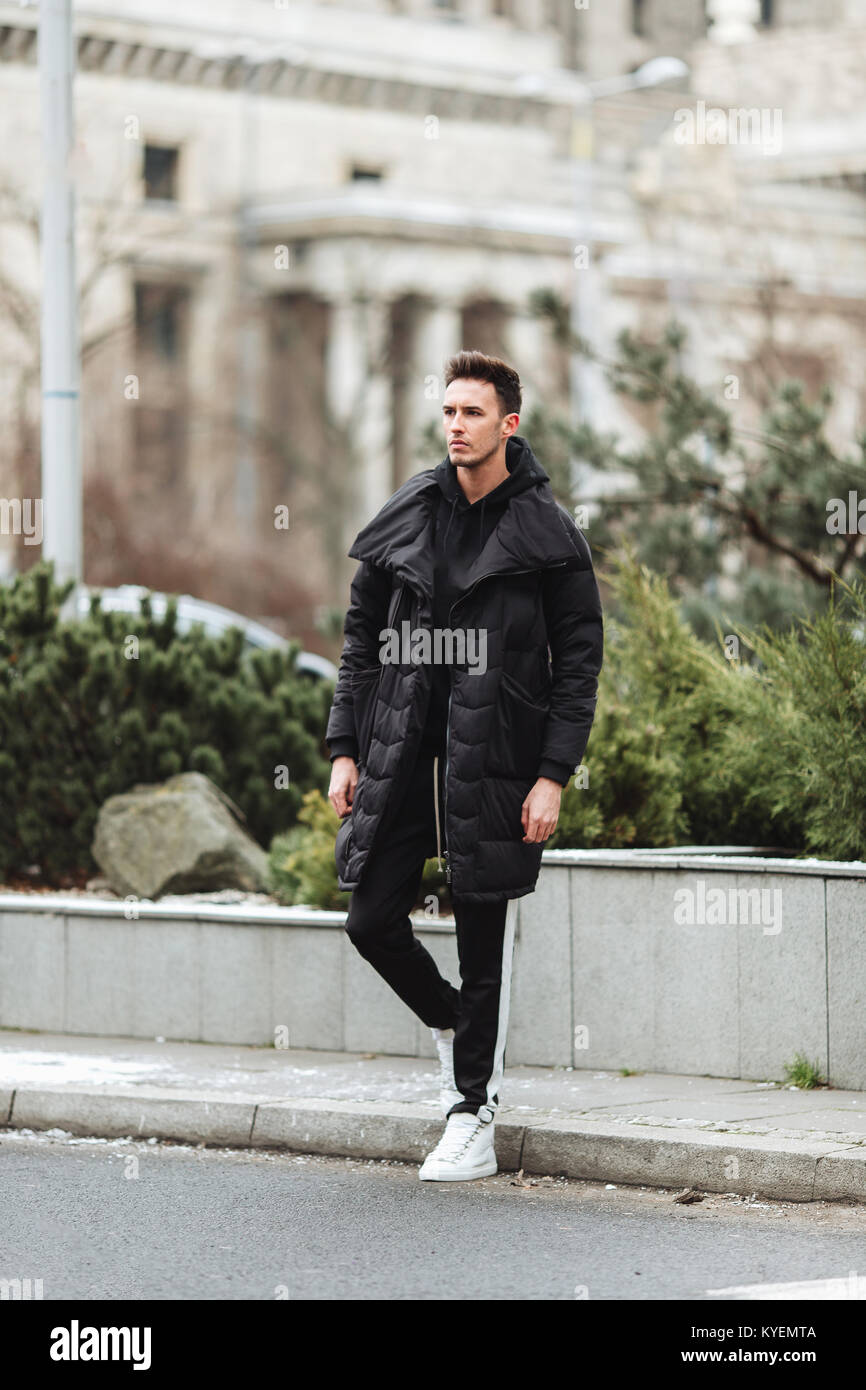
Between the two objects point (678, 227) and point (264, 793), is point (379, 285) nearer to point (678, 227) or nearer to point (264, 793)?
point (678, 227)

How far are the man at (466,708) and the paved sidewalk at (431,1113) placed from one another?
35cm

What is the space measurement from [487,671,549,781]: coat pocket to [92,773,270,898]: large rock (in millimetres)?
3560

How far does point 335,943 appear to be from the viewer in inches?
346

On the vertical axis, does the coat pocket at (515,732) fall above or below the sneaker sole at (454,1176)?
above

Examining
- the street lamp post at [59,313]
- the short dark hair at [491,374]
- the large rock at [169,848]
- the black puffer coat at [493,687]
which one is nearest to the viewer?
the black puffer coat at [493,687]

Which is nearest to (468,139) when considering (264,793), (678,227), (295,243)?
(295,243)

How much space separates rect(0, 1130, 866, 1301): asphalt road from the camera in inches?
225

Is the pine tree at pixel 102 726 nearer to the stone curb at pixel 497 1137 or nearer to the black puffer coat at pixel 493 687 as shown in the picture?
the stone curb at pixel 497 1137

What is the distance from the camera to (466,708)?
6.64m

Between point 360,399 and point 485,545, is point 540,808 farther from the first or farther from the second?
point 360,399

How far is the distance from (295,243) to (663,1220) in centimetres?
5293

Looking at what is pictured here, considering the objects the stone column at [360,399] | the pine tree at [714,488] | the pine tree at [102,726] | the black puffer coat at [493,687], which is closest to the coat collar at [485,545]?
the black puffer coat at [493,687]

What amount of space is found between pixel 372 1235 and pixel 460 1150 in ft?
2.22

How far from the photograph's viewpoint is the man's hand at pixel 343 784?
6.87 metres
